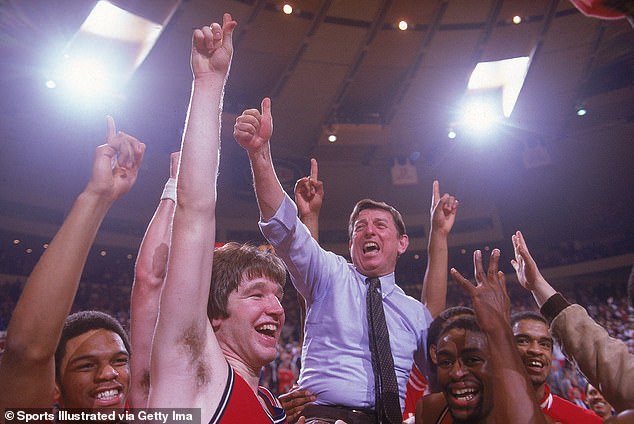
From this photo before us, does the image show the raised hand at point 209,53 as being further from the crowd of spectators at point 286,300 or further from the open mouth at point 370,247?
the crowd of spectators at point 286,300

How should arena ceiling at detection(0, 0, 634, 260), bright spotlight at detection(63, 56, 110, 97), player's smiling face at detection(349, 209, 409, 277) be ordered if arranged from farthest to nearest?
bright spotlight at detection(63, 56, 110, 97) < arena ceiling at detection(0, 0, 634, 260) < player's smiling face at detection(349, 209, 409, 277)

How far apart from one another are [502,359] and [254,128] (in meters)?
1.14

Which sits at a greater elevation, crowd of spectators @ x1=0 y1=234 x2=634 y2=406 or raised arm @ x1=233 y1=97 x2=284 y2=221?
crowd of spectators @ x1=0 y1=234 x2=634 y2=406

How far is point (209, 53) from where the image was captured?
136cm

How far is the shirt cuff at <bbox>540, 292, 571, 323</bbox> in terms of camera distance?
5.80 ft

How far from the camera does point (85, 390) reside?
1444mm

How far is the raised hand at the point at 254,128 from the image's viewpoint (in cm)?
172

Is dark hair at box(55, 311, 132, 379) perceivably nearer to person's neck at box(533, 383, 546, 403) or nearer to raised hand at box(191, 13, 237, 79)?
raised hand at box(191, 13, 237, 79)

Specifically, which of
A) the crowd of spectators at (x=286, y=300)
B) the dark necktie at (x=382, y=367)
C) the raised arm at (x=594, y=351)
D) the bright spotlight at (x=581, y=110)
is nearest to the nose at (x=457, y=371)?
the dark necktie at (x=382, y=367)

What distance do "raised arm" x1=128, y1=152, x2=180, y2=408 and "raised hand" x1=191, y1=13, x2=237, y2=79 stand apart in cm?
65

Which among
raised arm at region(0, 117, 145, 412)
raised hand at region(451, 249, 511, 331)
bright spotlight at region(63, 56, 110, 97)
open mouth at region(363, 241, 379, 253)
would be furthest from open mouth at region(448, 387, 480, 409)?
bright spotlight at region(63, 56, 110, 97)

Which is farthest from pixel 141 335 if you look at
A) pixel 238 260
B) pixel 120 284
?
pixel 120 284

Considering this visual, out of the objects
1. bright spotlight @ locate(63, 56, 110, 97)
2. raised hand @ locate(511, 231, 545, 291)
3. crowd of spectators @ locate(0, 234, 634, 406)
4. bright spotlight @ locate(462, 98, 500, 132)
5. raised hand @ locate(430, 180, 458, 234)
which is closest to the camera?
raised hand @ locate(511, 231, 545, 291)

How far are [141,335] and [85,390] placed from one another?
226 millimetres
